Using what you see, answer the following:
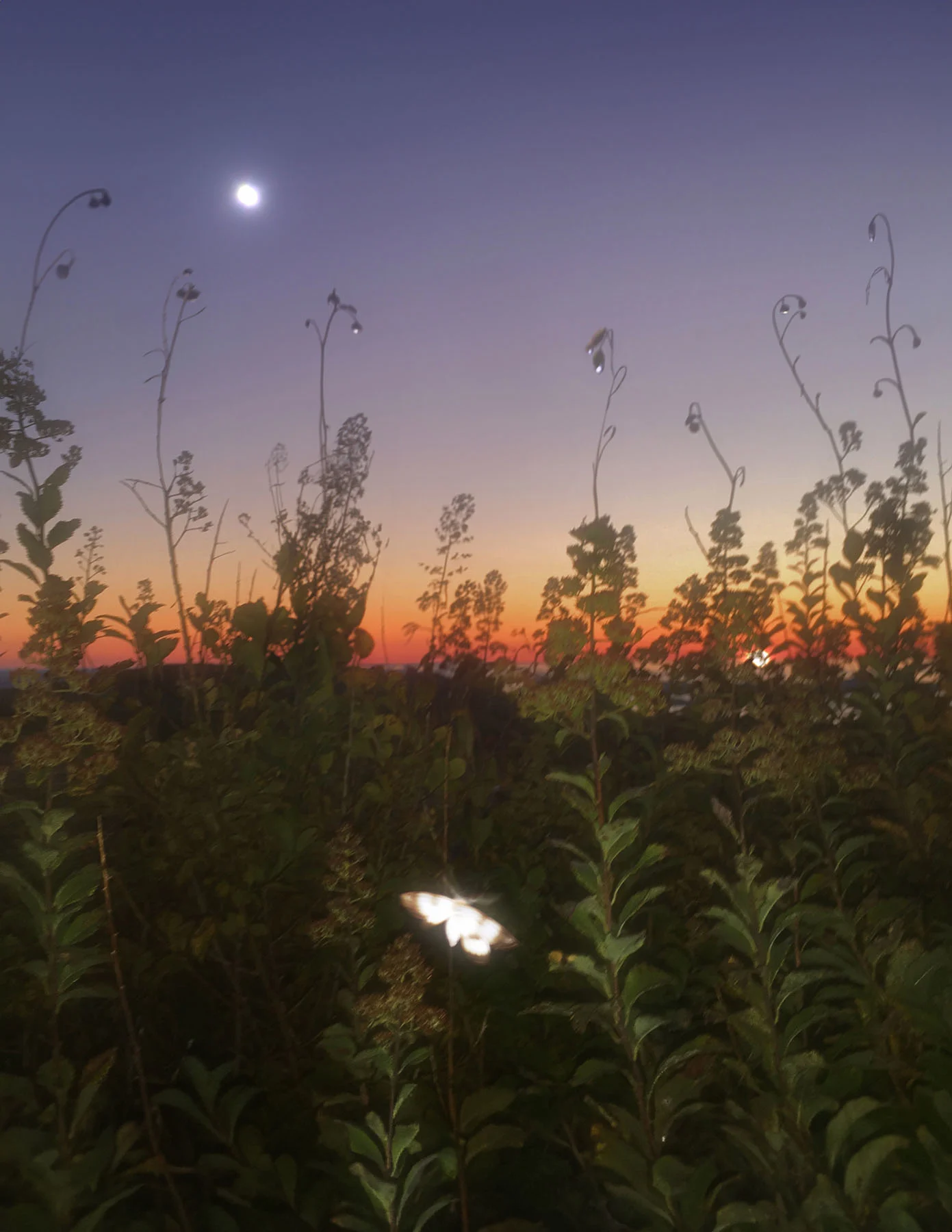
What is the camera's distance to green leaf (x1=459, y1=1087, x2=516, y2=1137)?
1.98m

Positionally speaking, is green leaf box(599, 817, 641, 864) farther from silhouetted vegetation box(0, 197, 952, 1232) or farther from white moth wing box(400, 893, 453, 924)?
white moth wing box(400, 893, 453, 924)

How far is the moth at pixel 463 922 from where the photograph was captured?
1.75 m

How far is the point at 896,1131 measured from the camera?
1.98 meters

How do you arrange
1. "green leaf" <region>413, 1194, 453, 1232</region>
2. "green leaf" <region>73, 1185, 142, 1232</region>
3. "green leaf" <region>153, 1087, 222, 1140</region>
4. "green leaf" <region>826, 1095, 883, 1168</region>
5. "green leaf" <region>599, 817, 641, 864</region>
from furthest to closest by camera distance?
"green leaf" <region>599, 817, 641, 864</region>, "green leaf" <region>153, 1087, 222, 1140</region>, "green leaf" <region>826, 1095, 883, 1168</region>, "green leaf" <region>413, 1194, 453, 1232</region>, "green leaf" <region>73, 1185, 142, 1232</region>

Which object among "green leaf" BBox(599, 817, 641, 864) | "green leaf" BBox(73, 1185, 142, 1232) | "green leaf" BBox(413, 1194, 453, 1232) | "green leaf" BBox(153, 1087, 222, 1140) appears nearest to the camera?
"green leaf" BBox(73, 1185, 142, 1232)

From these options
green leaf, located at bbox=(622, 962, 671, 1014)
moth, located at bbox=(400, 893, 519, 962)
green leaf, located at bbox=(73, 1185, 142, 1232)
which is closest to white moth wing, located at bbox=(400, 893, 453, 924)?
moth, located at bbox=(400, 893, 519, 962)

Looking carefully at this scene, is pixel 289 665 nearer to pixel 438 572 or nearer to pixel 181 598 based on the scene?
pixel 181 598

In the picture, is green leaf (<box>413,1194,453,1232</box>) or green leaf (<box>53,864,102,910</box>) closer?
green leaf (<box>413,1194,453,1232</box>)

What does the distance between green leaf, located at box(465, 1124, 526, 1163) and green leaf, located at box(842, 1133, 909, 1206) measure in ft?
2.48

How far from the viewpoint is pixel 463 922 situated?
177 cm

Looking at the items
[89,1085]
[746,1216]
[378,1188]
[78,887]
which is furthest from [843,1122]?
[78,887]

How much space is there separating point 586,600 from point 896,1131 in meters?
1.57

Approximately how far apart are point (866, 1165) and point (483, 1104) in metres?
0.90

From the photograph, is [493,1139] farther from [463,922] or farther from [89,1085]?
[89,1085]
